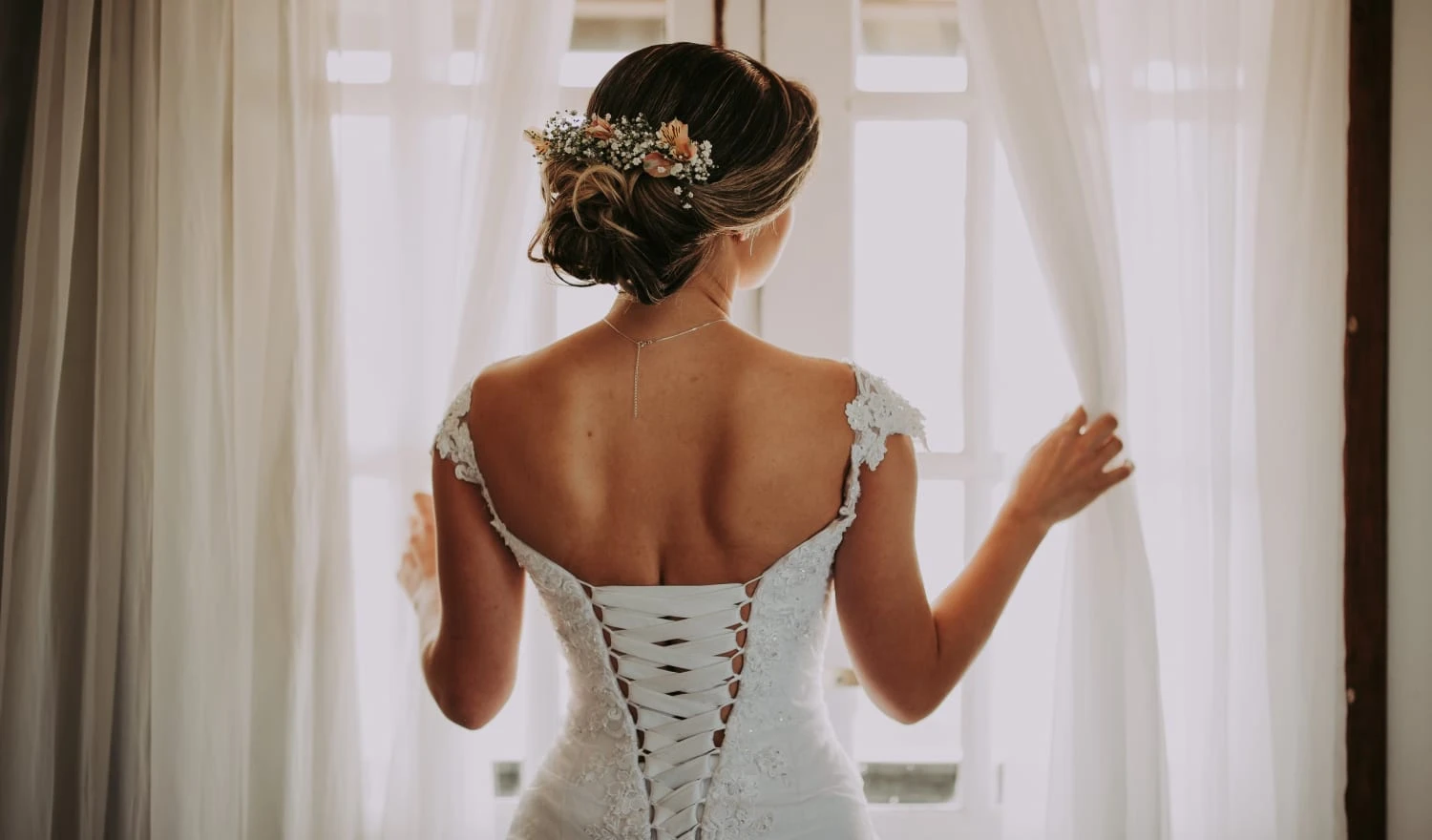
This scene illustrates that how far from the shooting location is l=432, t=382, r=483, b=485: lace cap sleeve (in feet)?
4.03

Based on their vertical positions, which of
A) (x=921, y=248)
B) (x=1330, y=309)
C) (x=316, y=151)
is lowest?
(x=1330, y=309)

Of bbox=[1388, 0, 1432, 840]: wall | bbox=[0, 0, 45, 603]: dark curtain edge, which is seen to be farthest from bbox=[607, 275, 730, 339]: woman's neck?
bbox=[1388, 0, 1432, 840]: wall

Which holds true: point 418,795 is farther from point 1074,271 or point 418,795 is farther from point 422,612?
point 1074,271

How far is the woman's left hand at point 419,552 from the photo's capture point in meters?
1.58

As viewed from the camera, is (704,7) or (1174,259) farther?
(704,7)

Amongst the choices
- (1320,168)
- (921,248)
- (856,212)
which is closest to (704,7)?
(856,212)

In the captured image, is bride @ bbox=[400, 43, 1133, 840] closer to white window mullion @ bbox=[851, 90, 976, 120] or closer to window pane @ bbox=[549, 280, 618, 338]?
window pane @ bbox=[549, 280, 618, 338]

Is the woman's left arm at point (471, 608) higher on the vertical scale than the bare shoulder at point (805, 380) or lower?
lower

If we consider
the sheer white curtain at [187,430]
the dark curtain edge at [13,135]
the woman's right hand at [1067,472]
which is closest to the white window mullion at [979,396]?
the woman's right hand at [1067,472]

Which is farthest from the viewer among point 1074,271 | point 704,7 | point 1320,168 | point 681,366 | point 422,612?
point 704,7

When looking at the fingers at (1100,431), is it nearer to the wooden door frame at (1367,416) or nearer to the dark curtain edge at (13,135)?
the wooden door frame at (1367,416)

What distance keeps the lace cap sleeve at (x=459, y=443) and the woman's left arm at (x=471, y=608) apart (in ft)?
0.04

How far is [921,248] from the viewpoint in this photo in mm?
1872

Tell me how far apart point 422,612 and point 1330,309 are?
1.56 m
